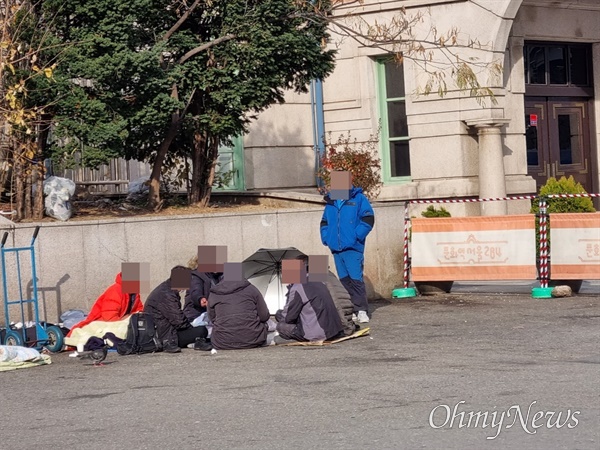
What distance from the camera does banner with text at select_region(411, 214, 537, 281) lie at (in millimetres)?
16828

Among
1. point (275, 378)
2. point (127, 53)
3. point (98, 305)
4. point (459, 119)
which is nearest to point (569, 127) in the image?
point (459, 119)

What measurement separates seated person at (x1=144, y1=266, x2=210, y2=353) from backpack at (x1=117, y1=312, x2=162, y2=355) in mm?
87

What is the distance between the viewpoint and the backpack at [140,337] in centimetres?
1281

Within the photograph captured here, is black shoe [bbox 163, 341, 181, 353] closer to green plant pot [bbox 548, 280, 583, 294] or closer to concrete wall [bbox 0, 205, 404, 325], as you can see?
concrete wall [bbox 0, 205, 404, 325]

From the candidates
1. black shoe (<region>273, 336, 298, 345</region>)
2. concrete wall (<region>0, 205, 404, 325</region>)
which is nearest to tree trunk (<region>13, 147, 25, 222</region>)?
concrete wall (<region>0, 205, 404, 325</region>)

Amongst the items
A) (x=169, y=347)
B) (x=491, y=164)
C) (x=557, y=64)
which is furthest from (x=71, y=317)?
(x=557, y=64)

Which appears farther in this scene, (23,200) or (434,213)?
(434,213)

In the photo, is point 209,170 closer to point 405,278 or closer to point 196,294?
point 405,278

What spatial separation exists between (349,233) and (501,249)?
3078mm

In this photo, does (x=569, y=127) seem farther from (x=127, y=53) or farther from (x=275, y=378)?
(x=275, y=378)

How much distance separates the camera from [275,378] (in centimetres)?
1057

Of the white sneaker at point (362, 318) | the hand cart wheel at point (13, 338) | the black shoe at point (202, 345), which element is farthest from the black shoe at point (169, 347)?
the white sneaker at point (362, 318)

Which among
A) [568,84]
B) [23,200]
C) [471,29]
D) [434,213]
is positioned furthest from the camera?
[568,84]

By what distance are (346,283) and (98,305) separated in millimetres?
3051
